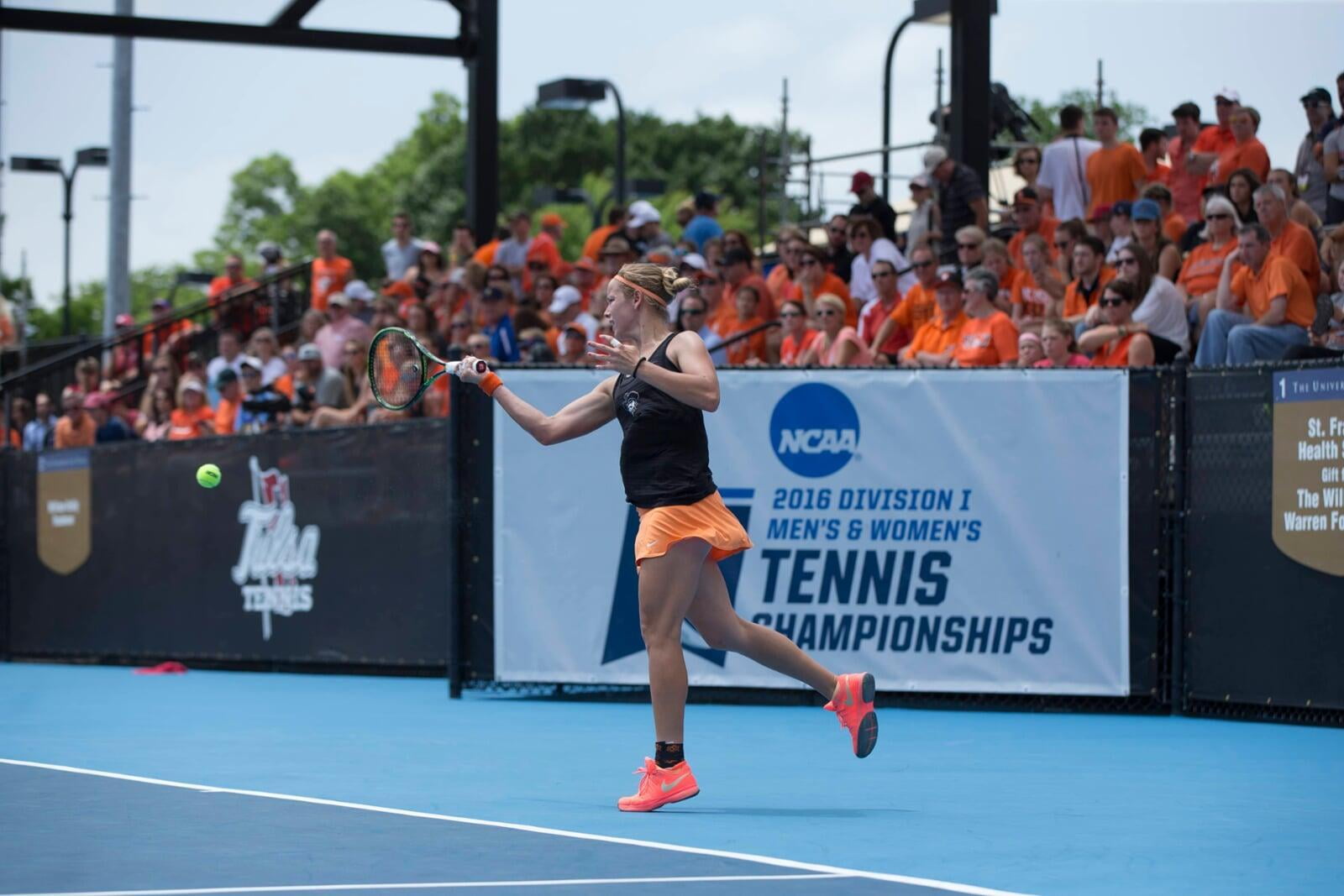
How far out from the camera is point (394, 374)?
898 cm

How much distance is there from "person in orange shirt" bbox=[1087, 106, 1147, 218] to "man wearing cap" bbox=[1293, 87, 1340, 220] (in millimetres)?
1486

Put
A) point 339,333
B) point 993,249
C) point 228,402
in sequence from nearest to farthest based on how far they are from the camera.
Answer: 1. point 993,249
2. point 228,402
3. point 339,333

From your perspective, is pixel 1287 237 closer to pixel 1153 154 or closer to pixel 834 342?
pixel 834 342

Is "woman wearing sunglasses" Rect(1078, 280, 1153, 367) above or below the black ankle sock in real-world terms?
above

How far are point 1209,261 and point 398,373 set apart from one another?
638cm

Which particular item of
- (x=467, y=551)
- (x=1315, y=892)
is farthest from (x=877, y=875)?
(x=467, y=551)

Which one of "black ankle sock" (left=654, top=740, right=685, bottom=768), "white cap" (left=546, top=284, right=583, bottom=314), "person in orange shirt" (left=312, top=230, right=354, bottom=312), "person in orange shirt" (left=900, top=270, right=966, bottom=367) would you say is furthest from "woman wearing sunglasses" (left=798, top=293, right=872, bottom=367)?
"person in orange shirt" (left=312, top=230, right=354, bottom=312)

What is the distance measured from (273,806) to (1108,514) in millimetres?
6022

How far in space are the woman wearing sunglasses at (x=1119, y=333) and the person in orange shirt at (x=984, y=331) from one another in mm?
679

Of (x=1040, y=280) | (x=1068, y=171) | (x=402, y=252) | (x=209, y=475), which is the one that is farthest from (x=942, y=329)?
(x=402, y=252)

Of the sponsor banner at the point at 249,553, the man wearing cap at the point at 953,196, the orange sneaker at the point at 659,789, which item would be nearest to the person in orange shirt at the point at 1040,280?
the man wearing cap at the point at 953,196

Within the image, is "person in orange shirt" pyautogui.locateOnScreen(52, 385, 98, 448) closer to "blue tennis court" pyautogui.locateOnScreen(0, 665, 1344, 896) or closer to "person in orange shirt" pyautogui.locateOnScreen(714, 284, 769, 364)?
"person in orange shirt" pyautogui.locateOnScreen(714, 284, 769, 364)

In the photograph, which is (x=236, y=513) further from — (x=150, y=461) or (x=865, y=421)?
(x=865, y=421)

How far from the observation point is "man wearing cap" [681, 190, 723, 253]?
61.3 ft
